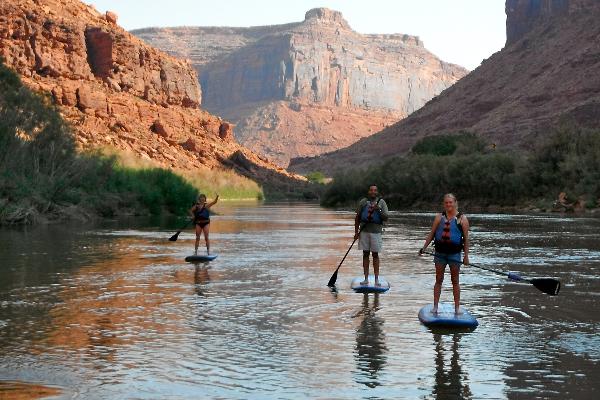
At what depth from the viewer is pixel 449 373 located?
9.45 meters

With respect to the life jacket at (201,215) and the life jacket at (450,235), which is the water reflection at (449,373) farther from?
the life jacket at (201,215)

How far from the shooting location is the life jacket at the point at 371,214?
1596 cm

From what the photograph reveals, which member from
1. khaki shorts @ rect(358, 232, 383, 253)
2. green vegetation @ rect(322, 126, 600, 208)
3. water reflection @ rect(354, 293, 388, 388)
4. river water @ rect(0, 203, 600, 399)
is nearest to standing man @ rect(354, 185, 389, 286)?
khaki shorts @ rect(358, 232, 383, 253)

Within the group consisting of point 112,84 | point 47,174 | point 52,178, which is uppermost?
point 112,84

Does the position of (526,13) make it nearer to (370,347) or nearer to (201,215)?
(201,215)

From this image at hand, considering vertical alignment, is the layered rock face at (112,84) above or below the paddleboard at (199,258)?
above

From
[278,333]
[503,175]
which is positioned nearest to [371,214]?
[278,333]

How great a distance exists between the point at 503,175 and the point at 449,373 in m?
66.3

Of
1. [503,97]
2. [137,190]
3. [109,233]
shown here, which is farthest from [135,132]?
[109,233]

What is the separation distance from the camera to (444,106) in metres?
160

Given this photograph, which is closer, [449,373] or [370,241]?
[449,373]

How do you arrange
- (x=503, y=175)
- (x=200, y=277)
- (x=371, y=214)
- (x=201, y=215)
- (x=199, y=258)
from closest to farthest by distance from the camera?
(x=371, y=214), (x=200, y=277), (x=199, y=258), (x=201, y=215), (x=503, y=175)

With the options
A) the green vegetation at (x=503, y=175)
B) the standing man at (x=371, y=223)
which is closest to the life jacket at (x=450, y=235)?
the standing man at (x=371, y=223)

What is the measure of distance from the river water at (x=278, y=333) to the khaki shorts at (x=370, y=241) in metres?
0.81
